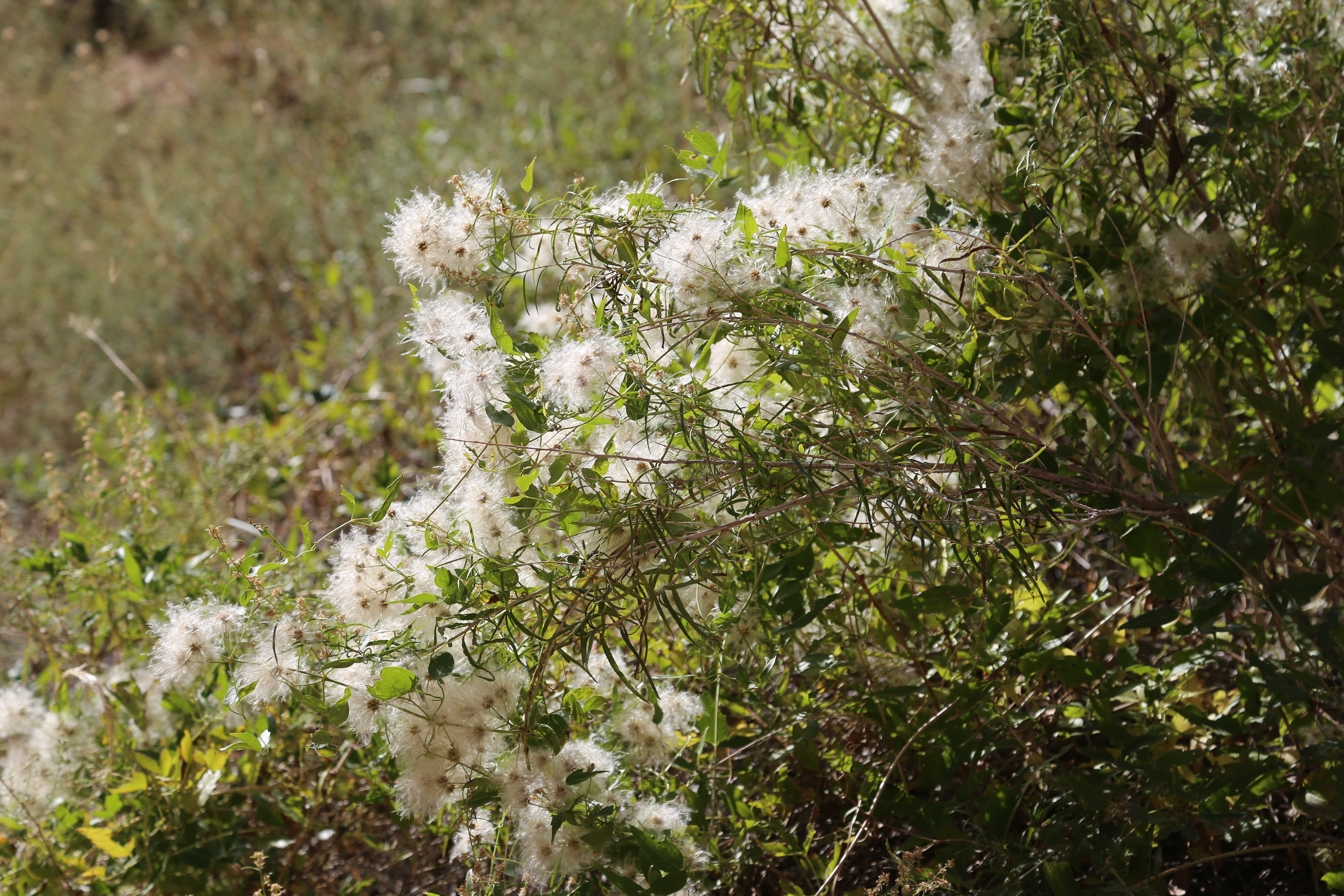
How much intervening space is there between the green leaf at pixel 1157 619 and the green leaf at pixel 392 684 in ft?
2.99

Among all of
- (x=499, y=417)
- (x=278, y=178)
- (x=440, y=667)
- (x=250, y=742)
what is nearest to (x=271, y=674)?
(x=250, y=742)

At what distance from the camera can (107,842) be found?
169cm

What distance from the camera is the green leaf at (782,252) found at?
3.76 ft

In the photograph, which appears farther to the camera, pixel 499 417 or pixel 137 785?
pixel 137 785

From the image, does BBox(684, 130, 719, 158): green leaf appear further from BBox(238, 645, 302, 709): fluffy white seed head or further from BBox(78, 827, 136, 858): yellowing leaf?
BBox(78, 827, 136, 858): yellowing leaf

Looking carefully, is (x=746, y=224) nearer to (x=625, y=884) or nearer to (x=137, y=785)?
(x=625, y=884)

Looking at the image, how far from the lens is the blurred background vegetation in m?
3.78

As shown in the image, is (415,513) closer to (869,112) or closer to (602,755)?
(602,755)

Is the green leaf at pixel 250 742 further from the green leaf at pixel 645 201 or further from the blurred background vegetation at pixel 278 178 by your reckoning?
the blurred background vegetation at pixel 278 178

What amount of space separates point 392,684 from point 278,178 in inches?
166

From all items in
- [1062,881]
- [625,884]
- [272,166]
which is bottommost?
[1062,881]

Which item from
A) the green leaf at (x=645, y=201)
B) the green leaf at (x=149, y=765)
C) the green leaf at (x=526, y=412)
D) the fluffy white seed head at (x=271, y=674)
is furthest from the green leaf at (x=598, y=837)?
the green leaf at (x=149, y=765)

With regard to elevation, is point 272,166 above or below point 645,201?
above

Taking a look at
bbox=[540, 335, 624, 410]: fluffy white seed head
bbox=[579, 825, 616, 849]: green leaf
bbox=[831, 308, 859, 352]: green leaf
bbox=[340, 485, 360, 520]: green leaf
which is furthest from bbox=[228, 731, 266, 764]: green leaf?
bbox=[831, 308, 859, 352]: green leaf
